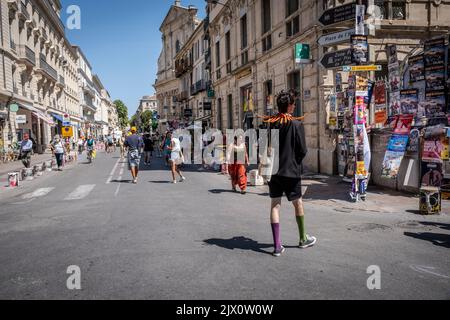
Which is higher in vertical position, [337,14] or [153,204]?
[337,14]

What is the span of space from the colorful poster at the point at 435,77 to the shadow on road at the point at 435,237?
4.33 m

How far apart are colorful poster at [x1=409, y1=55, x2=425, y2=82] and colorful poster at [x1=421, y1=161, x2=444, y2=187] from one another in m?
2.17

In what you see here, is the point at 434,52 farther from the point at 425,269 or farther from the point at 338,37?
the point at 425,269

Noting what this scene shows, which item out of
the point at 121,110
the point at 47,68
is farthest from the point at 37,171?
the point at 121,110

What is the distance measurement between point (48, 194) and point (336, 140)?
9020 millimetres

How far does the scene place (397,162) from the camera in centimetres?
908

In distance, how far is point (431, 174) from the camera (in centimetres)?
828

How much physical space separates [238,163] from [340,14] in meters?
4.44

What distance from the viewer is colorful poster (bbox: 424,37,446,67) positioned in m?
8.59

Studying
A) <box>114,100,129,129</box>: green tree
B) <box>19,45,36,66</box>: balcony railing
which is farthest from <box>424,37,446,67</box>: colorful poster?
<box>114,100,129,129</box>: green tree

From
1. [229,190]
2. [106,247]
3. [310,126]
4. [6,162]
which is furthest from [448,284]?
[6,162]

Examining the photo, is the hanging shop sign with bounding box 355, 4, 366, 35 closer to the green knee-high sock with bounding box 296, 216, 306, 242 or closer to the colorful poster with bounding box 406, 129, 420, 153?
the colorful poster with bounding box 406, 129, 420, 153

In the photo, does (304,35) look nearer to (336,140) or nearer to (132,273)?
(336,140)

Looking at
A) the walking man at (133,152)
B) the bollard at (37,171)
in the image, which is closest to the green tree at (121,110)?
the bollard at (37,171)
